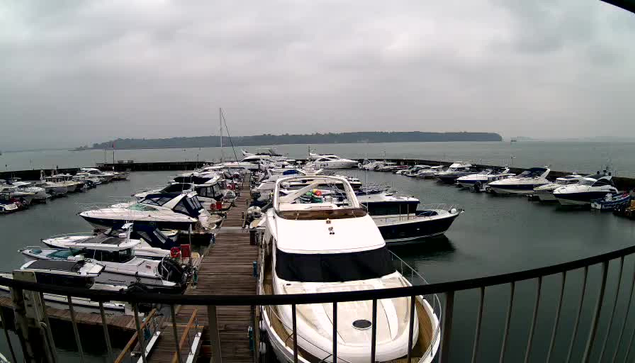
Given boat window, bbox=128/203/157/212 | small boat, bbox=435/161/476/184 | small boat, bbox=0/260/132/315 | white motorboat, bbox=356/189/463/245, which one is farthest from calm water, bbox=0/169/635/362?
small boat, bbox=435/161/476/184

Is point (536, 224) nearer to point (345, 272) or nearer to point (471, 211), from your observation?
point (471, 211)

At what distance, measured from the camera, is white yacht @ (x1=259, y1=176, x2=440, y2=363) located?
18.1 ft

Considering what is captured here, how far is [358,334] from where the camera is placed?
18.3 ft

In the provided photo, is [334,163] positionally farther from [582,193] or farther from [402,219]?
[402,219]

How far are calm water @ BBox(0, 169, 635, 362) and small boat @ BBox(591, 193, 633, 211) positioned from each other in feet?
5.06

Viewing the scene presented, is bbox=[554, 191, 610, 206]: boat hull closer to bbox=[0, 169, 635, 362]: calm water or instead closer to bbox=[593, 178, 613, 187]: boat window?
bbox=[593, 178, 613, 187]: boat window

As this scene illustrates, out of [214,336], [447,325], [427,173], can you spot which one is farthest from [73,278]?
[427,173]

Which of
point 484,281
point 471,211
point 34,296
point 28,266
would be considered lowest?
point 471,211

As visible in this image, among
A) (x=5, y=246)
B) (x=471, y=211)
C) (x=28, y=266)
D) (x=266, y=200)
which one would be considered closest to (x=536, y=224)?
(x=471, y=211)

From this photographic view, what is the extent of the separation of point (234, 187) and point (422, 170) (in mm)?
32137

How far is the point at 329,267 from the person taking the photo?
7375 mm

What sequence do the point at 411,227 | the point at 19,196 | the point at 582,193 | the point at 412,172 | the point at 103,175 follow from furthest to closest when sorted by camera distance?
1. the point at 412,172
2. the point at 103,175
3. the point at 19,196
4. the point at 582,193
5. the point at 411,227

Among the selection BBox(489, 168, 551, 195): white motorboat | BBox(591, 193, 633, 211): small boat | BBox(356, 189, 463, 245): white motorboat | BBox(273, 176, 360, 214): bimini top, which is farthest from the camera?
BBox(489, 168, 551, 195): white motorboat

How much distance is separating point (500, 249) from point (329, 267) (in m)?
15.7
